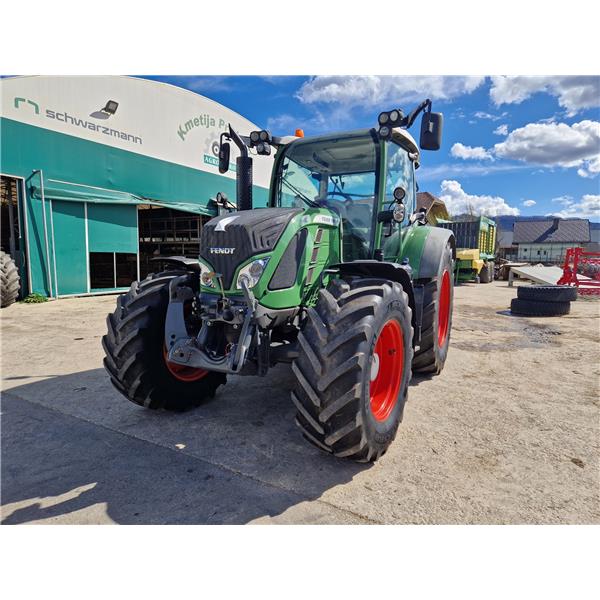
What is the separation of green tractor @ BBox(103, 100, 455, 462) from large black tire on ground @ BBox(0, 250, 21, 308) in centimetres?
727

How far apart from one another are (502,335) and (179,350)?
5.46 m

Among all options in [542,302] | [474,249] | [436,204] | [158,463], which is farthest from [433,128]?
[436,204]

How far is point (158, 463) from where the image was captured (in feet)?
8.55

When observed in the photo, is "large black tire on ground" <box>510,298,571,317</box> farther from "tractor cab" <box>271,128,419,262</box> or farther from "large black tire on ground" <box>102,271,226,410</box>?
"large black tire on ground" <box>102,271,226,410</box>

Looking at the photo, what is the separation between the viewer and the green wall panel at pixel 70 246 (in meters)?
10.3

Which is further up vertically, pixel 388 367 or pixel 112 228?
pixel 112 228

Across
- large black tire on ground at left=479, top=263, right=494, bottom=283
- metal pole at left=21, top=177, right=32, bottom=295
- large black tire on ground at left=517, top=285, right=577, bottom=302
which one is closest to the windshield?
large black tire on ground at left=517, top=285, right=577, bottom=302

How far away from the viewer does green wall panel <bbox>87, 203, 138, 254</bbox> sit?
36.2 feet

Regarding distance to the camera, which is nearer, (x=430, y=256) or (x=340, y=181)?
(x=340, y=181)

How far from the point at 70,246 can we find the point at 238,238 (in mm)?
9515

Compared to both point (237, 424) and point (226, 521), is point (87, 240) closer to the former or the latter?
point (237, 424)

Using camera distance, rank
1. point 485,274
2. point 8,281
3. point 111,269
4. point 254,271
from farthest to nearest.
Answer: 1. point 485,274
2. point 111,269
3. point 8,281
4. point 254,271

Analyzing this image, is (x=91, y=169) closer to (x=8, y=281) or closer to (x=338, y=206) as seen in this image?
(x=8, y=281)

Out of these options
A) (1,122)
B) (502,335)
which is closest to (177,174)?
(1,122)
